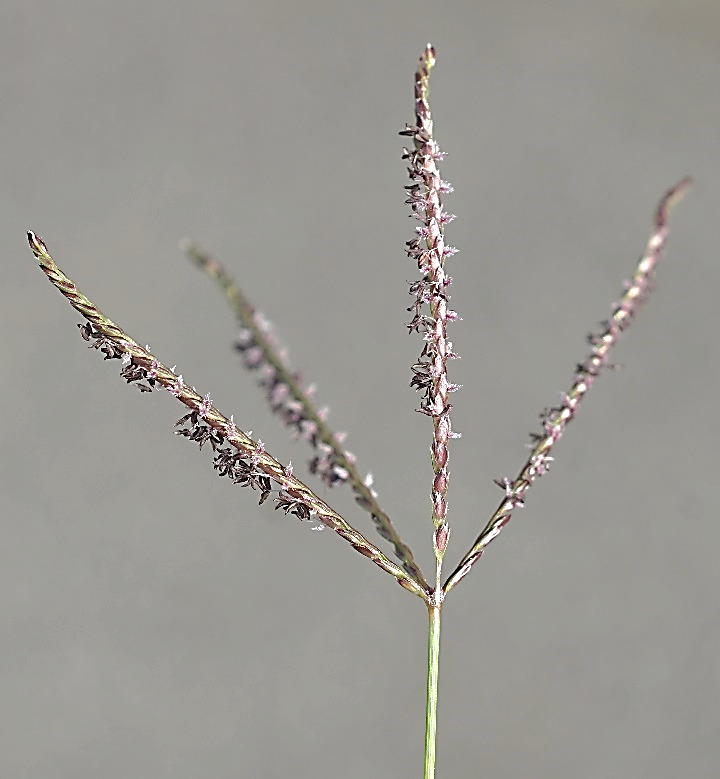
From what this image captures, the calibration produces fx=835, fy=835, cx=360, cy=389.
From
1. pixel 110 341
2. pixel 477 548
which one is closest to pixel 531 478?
pixel 477 548

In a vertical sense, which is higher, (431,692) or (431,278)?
(431,278)

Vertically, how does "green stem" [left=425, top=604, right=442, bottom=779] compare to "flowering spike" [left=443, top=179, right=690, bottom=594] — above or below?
below

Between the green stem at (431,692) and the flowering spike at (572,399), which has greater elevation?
the flowering spike at (572,399)

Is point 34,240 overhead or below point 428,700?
overhead

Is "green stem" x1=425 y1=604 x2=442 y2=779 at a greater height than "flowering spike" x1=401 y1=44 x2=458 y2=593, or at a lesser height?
lesser

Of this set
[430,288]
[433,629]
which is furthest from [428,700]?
[430,288]

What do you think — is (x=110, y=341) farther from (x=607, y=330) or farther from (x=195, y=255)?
(x=607, y=330)

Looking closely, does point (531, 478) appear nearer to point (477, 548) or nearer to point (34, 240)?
point (477, 548)
